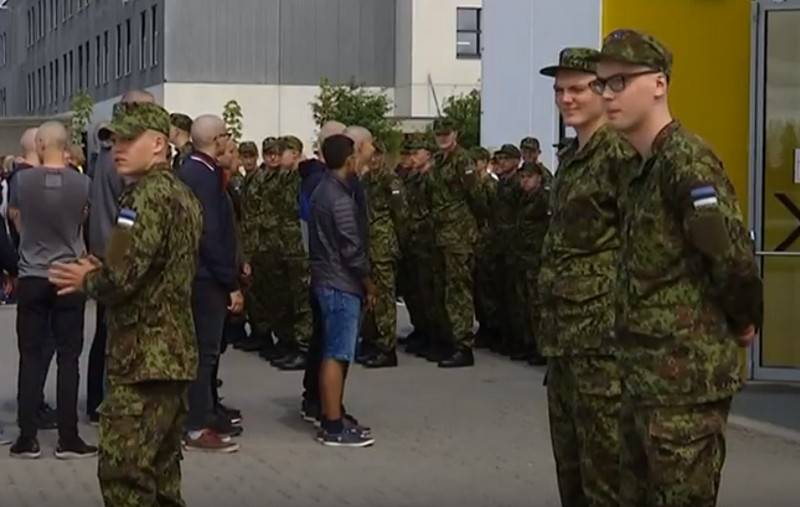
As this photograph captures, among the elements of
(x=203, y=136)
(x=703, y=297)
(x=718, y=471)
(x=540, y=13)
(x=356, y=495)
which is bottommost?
(x=356, y=495)

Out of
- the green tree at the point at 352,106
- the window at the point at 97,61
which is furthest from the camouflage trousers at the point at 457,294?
the window at the point at 97,61

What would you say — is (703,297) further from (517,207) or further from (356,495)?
(517,207)

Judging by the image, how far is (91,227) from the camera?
9.42m

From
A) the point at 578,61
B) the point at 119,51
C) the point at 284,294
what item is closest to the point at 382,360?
the point at 284,294

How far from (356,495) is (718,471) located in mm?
3460

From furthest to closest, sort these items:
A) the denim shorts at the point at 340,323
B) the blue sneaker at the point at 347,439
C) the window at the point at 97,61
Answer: the window at the point at 97,61 → the blue sneaker at the point at 347,439 → the denim shorts at the point at 340,323

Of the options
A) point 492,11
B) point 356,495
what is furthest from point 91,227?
point 492,11

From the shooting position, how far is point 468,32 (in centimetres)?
5091

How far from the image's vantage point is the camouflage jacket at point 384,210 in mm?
12875

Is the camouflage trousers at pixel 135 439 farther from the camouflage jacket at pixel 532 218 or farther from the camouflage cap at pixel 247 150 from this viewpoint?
the camouflage cap at pixel 247 150

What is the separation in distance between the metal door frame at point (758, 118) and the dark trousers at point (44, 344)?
17.2ft

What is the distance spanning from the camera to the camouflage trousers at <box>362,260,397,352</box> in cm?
1287

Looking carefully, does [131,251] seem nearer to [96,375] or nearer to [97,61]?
[96,375]

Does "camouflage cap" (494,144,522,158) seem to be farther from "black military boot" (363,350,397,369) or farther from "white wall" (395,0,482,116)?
"white wall" (395,0,482,116)
